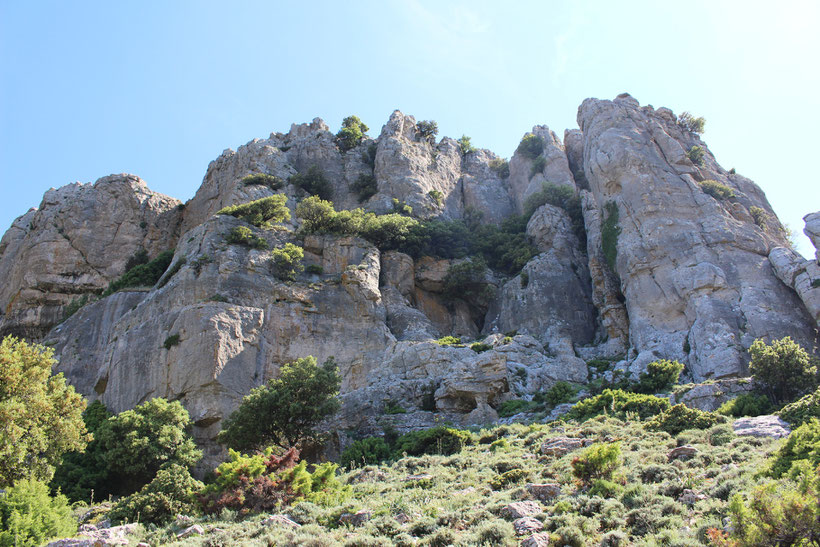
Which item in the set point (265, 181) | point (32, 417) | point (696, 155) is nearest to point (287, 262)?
point (265, 181)

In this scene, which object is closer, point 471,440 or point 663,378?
point 471,440

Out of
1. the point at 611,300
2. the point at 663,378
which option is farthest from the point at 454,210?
the point at 663,378

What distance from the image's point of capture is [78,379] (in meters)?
40.7

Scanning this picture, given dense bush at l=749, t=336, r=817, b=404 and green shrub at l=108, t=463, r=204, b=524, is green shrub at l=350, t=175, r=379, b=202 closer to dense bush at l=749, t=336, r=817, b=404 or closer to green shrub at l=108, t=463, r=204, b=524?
dense bush at l=749, t=336, r=817, b=404

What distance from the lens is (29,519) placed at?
1816 centimetres

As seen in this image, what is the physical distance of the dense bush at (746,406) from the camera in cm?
2717

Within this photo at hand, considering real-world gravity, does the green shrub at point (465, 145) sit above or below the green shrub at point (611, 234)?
above

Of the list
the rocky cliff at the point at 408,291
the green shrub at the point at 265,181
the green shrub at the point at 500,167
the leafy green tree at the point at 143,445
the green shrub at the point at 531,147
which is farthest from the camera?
the green shrub at the point at 500,167

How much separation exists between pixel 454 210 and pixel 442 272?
1338cm

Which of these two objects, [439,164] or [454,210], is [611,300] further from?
[439,164]

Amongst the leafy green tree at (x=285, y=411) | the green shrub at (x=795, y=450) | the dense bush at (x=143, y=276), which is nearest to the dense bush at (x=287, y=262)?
the dense bush at (x=143, y=276)

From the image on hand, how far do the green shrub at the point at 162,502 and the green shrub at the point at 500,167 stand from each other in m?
53.3

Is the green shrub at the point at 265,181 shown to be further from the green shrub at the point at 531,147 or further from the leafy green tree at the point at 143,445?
the leafy green tree at the point at 143,445

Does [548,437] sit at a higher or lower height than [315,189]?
lower
